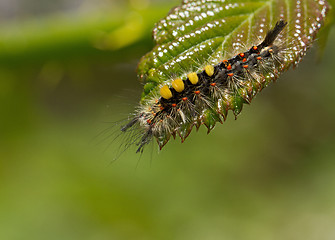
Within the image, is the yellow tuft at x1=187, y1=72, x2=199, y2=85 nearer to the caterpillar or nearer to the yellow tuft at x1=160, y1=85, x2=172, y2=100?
the caterpillar

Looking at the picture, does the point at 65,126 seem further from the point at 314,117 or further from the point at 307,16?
the point at 307,16

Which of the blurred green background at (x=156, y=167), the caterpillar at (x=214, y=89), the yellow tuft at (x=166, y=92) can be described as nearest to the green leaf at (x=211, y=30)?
the caterpillar at (x=214, y=89)

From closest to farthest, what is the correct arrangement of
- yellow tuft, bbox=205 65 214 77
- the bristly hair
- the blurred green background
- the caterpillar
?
the caterpillar
the bristly hair
yellow tuft, bbox=205 65 214 77
the blurred green background

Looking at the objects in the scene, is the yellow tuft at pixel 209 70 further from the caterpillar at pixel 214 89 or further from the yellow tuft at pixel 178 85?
the yellow tuft at pixel 178 85

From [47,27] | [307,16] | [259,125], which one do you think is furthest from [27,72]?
[307,16]

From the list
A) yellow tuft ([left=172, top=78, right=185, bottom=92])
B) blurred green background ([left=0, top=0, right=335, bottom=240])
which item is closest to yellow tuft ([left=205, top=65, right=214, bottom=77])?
yellow tuft ([left=172, top=78, right=185, bottom=92])

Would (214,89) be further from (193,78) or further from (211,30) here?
(211,30)
